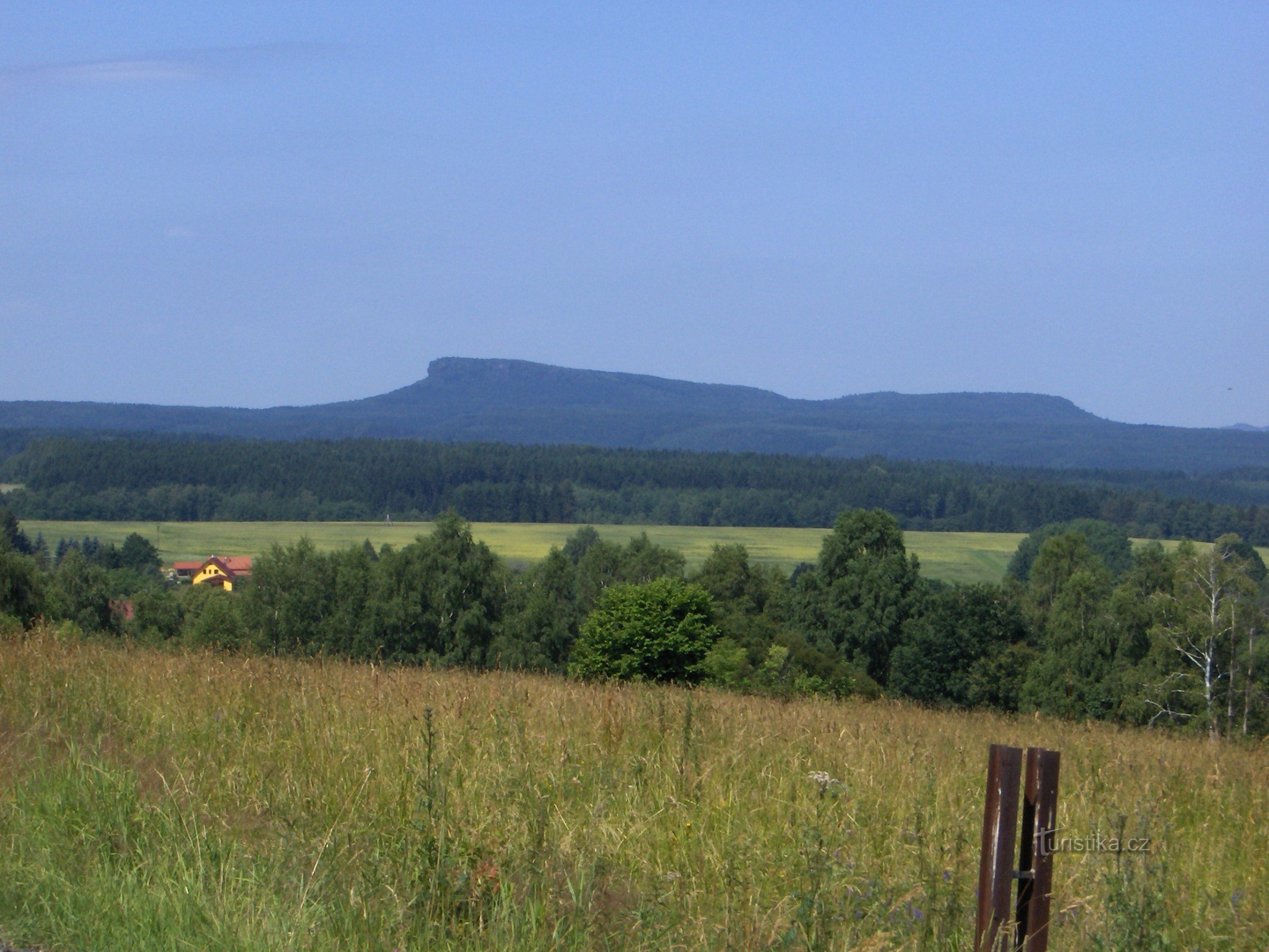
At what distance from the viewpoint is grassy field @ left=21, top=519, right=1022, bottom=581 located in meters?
124

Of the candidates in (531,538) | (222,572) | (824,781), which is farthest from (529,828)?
(531,538)

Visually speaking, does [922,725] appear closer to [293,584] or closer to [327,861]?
[327,861]

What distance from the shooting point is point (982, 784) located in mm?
5832

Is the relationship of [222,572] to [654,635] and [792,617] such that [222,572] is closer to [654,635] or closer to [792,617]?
[792,617]

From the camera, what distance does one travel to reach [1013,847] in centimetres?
343

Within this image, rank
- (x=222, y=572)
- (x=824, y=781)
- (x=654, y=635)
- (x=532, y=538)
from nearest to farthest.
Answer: (x=824, y=781)
(x=654, y=635)
(x=222, y=572)
(x=532, y=538)

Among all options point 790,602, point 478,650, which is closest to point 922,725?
point 478,650

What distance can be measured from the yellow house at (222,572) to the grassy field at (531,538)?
534 centimetres

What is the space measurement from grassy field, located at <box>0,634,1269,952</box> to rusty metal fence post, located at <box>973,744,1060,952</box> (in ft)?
1.17

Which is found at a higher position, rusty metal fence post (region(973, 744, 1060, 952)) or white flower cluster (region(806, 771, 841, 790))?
rusty metal fence post (region(973, 744, 1060, 952))

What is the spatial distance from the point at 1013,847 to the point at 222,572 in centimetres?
10116

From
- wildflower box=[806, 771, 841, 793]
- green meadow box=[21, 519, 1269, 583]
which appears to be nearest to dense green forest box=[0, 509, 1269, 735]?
wildflower box=[806, 771, 841, 793]

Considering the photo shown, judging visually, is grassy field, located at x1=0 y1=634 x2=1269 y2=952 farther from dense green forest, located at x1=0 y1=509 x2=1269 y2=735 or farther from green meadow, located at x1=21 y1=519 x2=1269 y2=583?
green meadow, located at x1=21 y1=519 x2=1269 y2=583

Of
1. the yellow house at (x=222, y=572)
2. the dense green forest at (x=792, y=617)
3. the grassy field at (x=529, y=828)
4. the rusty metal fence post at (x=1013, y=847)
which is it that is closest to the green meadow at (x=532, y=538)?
the yellow house at (x=222, y=572)
